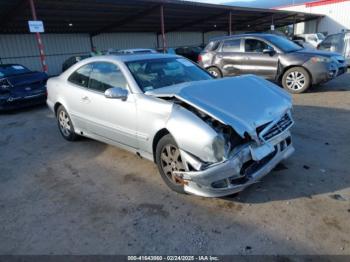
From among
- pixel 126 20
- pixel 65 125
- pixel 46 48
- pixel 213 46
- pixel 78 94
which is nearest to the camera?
pixel 78 94

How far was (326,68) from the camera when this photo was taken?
7.59 meters

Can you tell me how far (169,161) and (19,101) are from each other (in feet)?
22.0

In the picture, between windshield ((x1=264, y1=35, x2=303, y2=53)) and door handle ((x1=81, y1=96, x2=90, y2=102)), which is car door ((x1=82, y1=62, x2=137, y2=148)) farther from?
windshield ((x1=264, y1=35, x2=303, y2=53))

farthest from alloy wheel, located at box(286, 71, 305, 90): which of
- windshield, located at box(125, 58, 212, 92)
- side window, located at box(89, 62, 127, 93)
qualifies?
side window, located at box(89, 62, 127, 93)

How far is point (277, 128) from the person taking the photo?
3.27m

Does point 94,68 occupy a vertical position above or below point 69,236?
above

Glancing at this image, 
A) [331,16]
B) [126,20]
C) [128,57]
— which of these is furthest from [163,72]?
[331,16]

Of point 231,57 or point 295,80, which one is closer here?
point 295,80

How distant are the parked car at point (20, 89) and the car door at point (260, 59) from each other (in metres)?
6.33

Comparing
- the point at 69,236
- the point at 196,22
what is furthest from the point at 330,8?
the point at 69,236

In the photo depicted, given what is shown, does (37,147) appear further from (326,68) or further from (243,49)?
(326,68)

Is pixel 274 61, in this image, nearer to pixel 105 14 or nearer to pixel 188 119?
pixel 188 119

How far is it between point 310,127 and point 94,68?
3.99m

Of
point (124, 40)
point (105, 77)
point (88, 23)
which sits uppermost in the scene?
point (88, 23)
